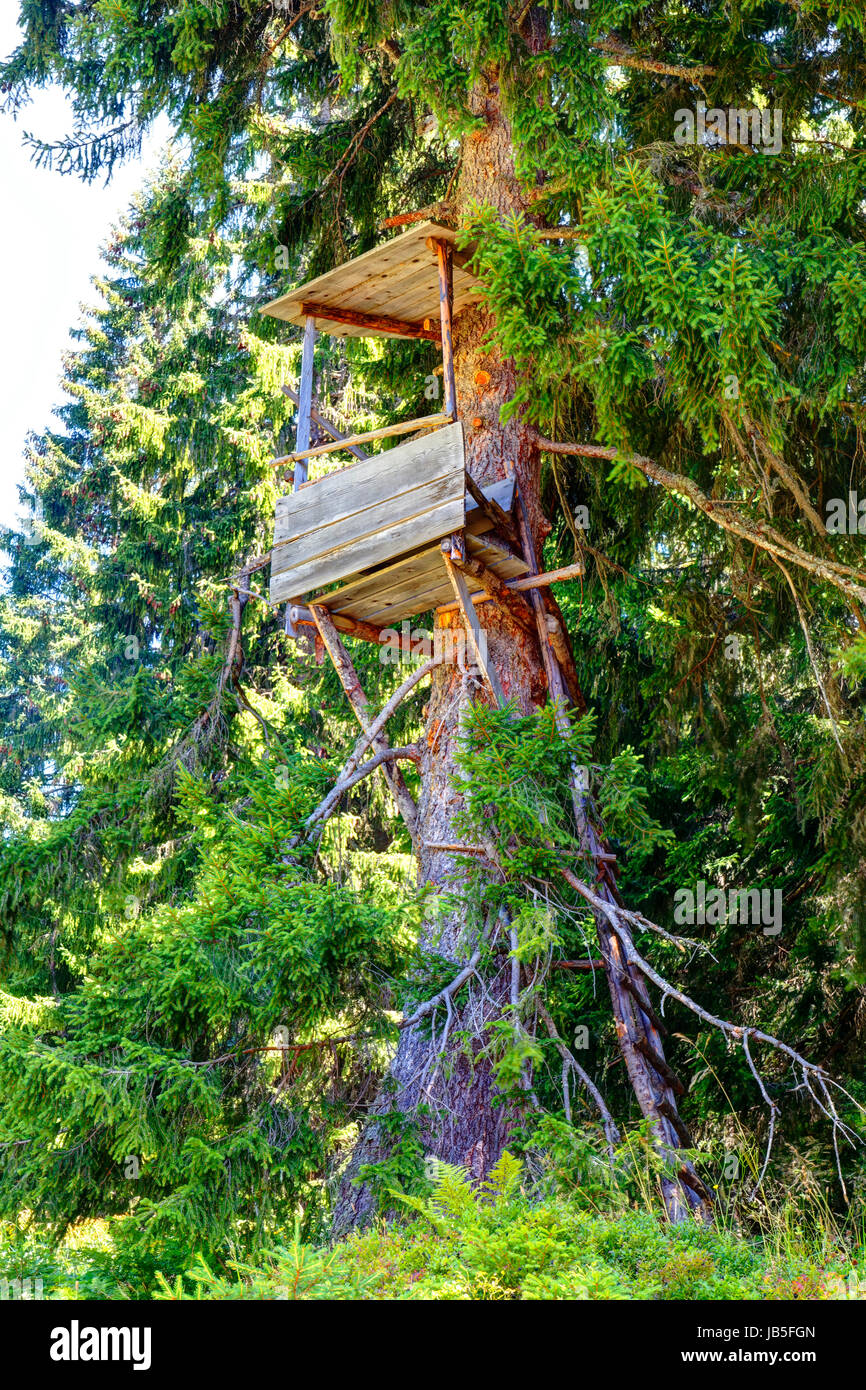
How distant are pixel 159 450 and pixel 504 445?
8.20 m

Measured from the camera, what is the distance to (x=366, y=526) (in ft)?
24.8

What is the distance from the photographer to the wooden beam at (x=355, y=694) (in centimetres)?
813

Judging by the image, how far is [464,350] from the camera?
8.61 metres

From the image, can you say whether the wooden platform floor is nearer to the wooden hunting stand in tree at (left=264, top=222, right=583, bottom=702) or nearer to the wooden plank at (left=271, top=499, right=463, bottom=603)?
the wooden hunting stand in tree at (left=264, top=222, right=583, bottom=702)

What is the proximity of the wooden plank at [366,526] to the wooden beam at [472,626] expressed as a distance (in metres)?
0.26

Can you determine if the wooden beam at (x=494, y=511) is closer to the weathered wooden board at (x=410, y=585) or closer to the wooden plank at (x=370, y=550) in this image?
the weathered wooden board at (x=410, y=585)

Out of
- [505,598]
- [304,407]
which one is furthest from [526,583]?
[304,407]

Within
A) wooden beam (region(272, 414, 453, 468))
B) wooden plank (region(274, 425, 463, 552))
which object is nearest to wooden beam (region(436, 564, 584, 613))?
wooden plank (region(274, 425, 463, 552))

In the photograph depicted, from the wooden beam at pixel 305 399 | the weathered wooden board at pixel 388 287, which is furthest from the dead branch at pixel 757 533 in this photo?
the wooden beam at pixel 305 399

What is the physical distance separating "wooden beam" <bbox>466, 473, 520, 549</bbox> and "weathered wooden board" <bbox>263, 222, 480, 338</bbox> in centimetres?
130

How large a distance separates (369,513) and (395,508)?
0.68 ft

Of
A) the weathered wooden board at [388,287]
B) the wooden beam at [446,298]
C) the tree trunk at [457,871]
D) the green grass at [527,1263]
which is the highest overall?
the weathered wooden board at [388,287]

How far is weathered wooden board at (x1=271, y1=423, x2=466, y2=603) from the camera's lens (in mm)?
7273
